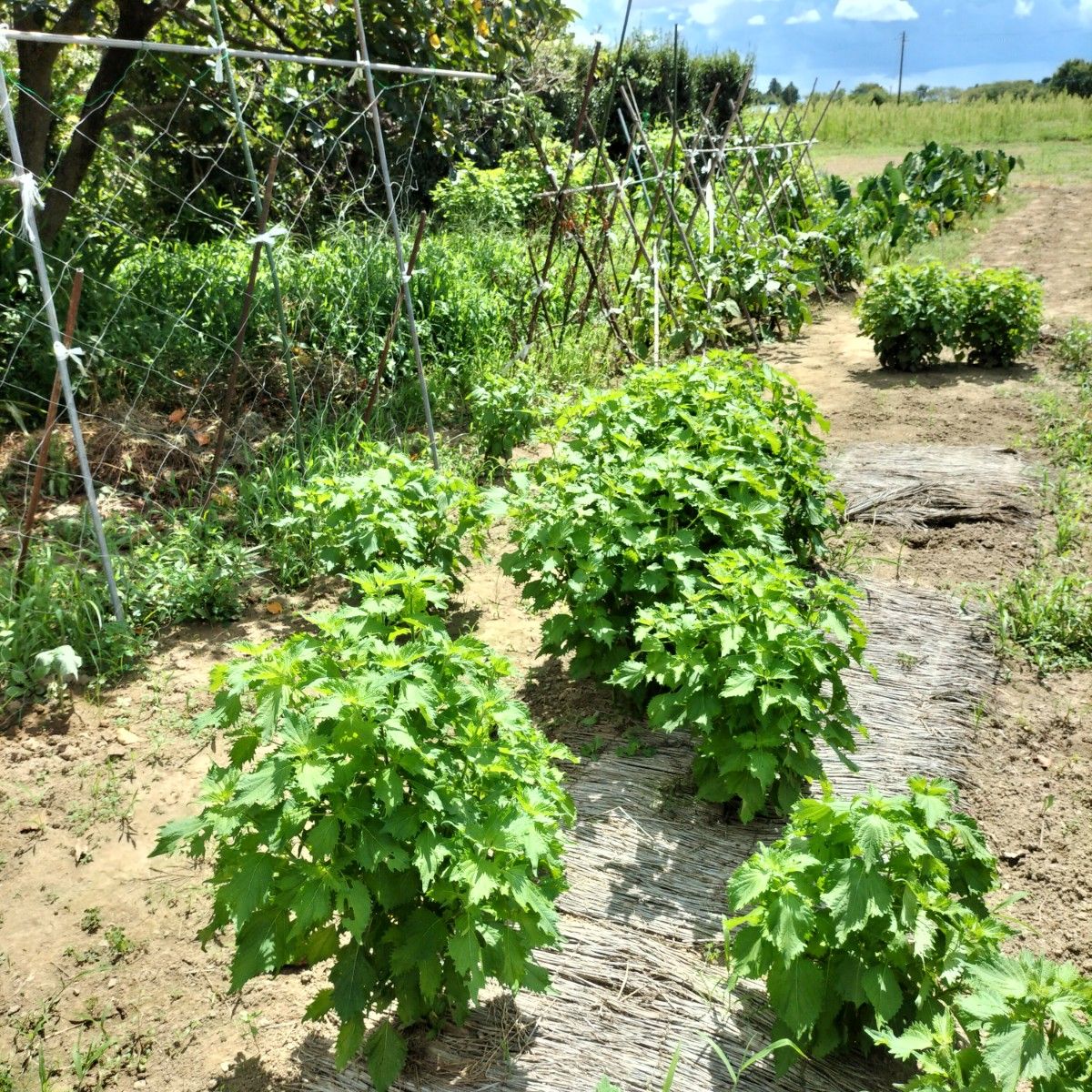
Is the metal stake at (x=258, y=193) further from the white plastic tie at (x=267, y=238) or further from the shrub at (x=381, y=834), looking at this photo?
the shrub at (x=381, y=834)

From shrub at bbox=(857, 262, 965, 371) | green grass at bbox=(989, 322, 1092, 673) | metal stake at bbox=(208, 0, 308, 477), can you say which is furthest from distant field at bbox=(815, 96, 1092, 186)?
metal stake at bbox=(208, 0, 308, 477)

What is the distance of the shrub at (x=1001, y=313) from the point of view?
25.8ft

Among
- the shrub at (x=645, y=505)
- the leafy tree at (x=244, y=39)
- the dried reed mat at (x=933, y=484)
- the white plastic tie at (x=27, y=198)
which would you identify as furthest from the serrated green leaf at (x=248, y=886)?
the leafy tree at (x=244, y=39)

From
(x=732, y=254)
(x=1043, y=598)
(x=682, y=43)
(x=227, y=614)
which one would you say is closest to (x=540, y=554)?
(x=227, y=614)

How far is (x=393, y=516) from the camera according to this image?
399 cm

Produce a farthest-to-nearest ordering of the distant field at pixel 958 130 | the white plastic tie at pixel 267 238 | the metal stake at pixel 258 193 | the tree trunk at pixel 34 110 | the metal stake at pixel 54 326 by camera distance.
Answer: the distant field at pixel 958 130, the tree trunk at pixel 34 110, the white plastic tie at pixel 267 238, the metal stake at pixel 258 193, the metal stake at pixel 54 326

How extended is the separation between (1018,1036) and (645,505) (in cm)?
228

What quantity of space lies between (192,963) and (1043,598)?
3771 millimetres

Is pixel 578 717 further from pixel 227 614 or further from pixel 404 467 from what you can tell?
pixel 227 614

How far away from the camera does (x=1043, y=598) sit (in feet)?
14.9

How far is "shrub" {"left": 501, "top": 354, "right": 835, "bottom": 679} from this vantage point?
12.1 ft

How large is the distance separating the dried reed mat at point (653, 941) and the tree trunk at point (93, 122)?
447 centimetres

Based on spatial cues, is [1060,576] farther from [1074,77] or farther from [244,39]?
[1074,77]

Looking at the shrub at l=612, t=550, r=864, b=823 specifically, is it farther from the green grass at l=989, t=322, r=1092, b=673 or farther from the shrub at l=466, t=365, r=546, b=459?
the shrub at l=466, t=365, r=546, b=459
